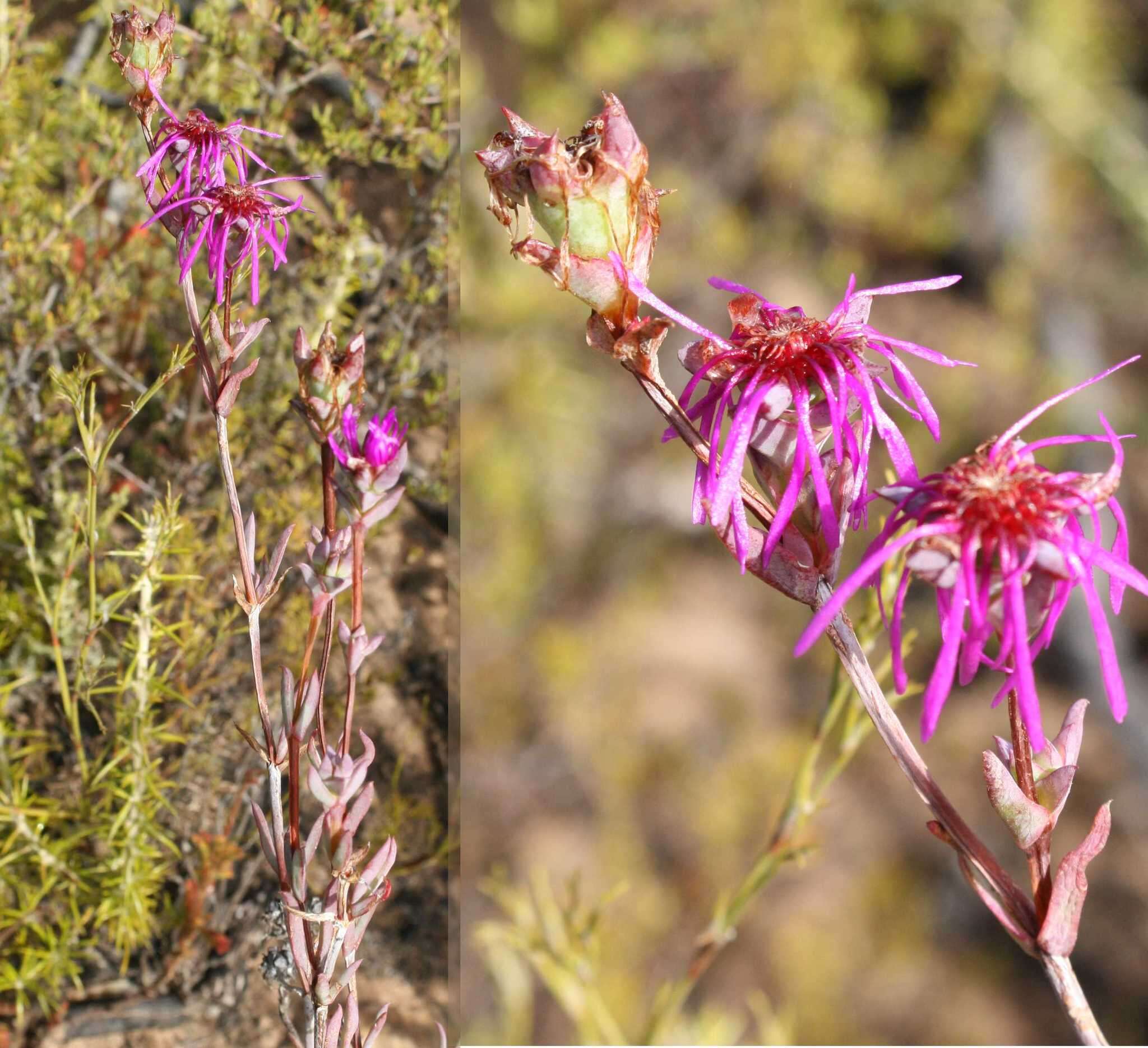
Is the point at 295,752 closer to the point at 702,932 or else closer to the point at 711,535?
the point at 702,932

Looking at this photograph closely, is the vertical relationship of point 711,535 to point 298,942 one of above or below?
below

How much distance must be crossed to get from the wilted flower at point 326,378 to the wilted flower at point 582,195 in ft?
0.13

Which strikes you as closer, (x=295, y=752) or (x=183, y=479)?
(x=295, y=752)

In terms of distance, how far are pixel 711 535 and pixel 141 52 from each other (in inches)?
38.0

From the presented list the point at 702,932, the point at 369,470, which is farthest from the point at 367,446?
the point at 702,932

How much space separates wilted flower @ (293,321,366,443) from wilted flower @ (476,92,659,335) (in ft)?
0.13

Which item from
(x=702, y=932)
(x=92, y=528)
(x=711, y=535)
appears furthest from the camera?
(x=711, y=535)

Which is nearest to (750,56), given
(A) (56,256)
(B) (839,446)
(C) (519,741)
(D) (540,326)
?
(D) (540,326)

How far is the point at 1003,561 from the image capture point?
160 mm

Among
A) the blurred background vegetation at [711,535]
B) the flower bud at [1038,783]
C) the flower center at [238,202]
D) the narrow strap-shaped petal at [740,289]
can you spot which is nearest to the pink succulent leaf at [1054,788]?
the flower bud at [1038,783]

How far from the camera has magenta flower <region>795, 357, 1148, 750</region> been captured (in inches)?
6.1

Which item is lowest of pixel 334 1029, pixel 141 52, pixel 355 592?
pixel 334 1029

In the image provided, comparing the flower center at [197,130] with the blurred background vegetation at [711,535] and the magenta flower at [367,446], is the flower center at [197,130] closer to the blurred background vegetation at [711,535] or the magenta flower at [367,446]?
the magenta flower at [367,446]

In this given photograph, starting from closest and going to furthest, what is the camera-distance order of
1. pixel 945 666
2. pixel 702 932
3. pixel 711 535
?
pixel 945 666
pixel 702 932
pixel 711 535
